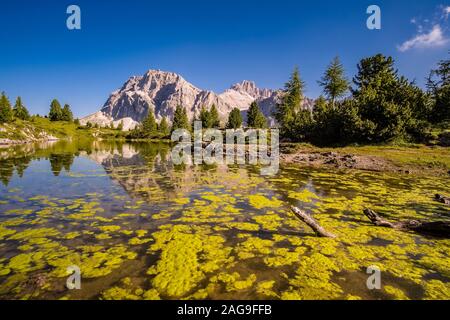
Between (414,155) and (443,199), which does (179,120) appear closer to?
(414,155)

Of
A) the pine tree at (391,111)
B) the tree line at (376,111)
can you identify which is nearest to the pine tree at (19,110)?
the tree line at (376,111)

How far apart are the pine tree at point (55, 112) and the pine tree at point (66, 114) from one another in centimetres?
255

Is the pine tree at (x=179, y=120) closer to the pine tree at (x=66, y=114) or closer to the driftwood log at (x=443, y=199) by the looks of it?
the pine tree at (x=66, y=114)

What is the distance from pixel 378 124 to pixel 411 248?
140 feet

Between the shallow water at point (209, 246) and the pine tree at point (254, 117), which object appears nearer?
the shallow water at point (209, 246)

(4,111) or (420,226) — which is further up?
(4,111)

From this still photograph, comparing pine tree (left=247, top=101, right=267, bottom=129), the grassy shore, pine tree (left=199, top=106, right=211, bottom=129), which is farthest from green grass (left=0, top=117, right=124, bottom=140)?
the grassy shore

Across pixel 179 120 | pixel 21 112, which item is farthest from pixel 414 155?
pixel 21 112

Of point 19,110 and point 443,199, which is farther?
point 19,110

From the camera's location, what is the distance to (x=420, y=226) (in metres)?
11.6

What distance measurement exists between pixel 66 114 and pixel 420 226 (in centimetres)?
19386

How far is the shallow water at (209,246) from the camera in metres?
7.06
